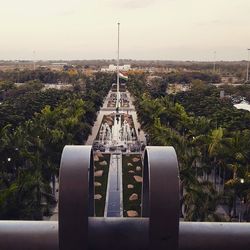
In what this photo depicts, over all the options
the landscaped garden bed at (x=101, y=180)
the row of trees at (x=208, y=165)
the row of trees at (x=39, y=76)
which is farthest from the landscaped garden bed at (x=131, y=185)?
the row of trees at (x=39, y=76)

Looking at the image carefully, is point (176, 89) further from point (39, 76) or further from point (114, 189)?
point (114, 189)

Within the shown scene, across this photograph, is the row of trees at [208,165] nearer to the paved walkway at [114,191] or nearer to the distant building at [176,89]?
the paved walkway at [114,191]

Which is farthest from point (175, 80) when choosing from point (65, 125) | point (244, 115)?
point (65, 125)

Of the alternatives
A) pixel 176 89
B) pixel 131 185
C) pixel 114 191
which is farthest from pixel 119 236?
pixel 176 89

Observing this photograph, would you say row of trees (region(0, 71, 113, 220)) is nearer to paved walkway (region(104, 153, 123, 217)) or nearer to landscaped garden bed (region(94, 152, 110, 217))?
landscaped garden bed (region(94, 152, 110, 217))

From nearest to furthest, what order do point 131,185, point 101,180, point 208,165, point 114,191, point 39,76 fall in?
point 208,165 → point 114,191 → point 131,185 → point 101,180 → point 39,76

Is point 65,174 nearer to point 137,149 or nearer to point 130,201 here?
point 130,201

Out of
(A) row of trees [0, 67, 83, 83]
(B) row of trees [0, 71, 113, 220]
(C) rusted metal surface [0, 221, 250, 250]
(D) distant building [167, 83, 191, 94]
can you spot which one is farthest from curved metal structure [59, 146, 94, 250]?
(A) row of trees [0, 67, 83, 83]

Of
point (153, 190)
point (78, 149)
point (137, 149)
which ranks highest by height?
point (78, 149)
